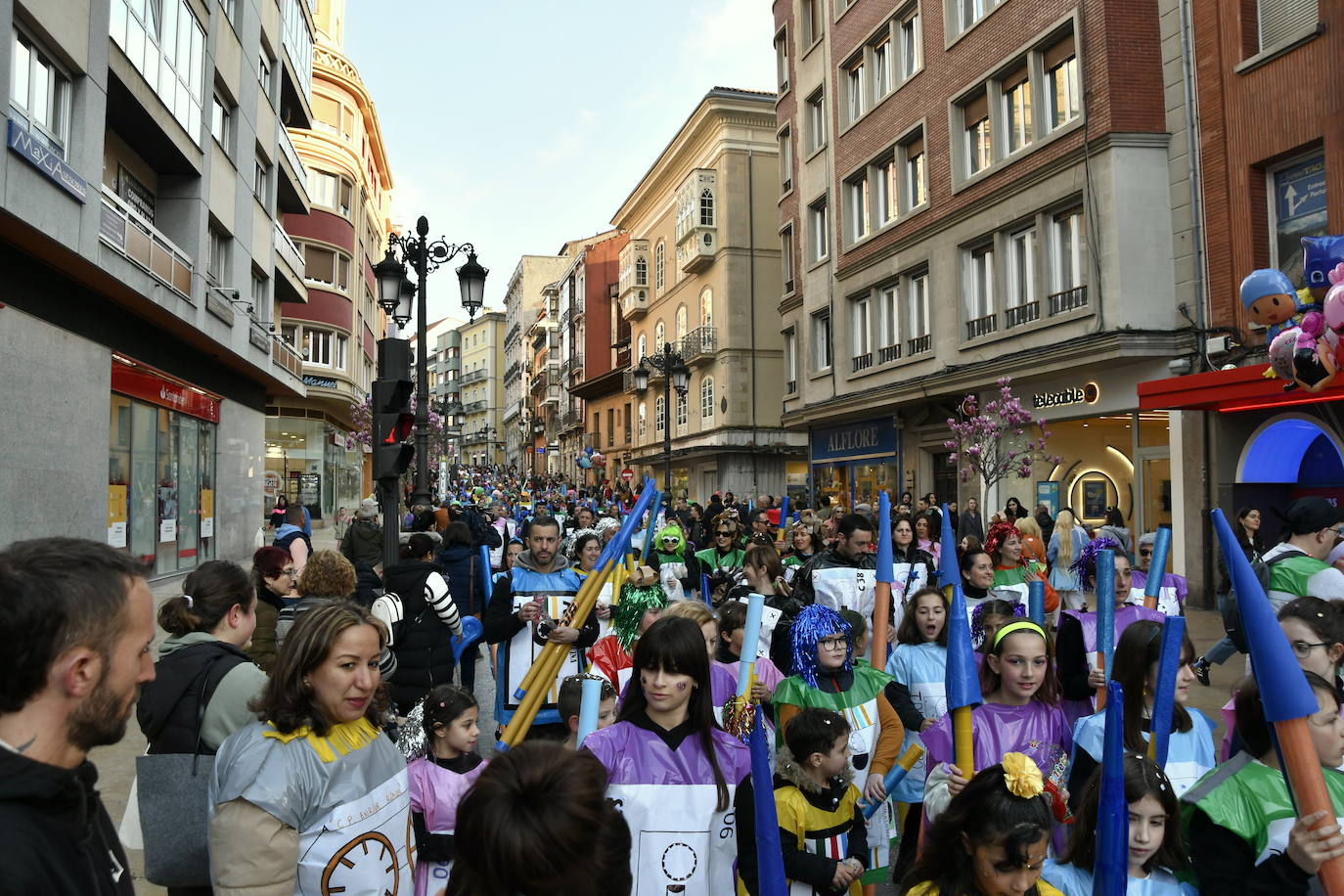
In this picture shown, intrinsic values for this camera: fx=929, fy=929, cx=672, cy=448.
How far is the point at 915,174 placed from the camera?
2302 cm

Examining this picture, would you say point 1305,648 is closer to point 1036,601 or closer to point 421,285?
point 1036,601

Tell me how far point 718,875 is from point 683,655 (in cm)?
74

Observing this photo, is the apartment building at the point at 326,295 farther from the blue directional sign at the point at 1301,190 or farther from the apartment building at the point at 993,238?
the blue directional sign at the point at 1301,190

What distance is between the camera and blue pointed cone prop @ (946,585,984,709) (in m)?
2.65

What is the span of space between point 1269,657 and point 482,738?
6906 mm

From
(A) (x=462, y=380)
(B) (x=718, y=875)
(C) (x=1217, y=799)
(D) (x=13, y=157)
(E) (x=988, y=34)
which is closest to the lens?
(C) (x=1217, y=799)

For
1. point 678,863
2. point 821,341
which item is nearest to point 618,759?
point 678,863

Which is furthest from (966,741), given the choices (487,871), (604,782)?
(487,871)

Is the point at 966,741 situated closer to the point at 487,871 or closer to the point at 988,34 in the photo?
the point at 487,871

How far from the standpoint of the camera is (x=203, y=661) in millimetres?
3236

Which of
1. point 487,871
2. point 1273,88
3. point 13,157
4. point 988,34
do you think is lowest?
point 487,871

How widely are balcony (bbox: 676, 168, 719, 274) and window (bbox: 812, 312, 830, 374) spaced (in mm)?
12364

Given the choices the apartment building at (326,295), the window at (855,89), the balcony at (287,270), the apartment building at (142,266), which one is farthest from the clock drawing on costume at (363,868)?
the apartment building at (326,295)

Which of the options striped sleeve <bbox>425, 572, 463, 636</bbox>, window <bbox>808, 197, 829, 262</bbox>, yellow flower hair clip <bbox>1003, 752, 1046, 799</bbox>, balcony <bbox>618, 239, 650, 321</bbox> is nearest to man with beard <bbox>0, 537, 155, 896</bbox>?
yellow flower hair clip <bbox>1003, 752, 1046, 799</bbox>
